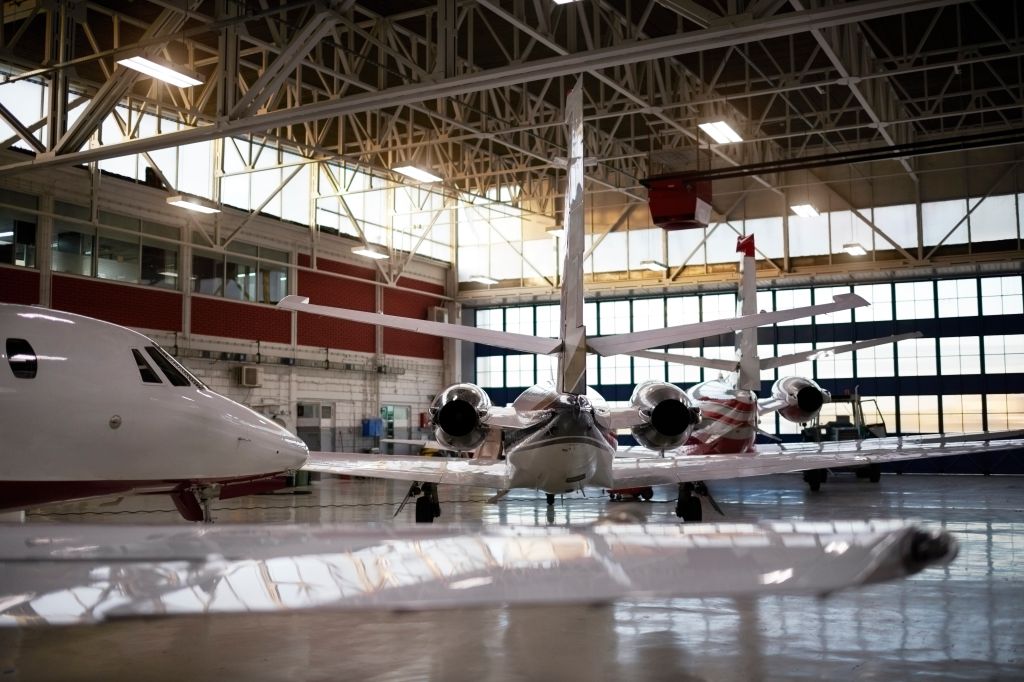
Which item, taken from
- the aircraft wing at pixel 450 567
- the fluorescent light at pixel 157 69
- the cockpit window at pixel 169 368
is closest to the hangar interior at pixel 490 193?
the fluorescent light at pixel 157 69

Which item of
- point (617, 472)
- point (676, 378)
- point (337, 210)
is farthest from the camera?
point (676, 378)

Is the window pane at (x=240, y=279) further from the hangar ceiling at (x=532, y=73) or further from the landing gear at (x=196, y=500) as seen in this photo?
the landing gear at (x=196, y=500)

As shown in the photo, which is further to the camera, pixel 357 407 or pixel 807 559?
pixel 357 407

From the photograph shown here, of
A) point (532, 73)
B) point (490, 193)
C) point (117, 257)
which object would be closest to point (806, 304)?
point (490, 193)

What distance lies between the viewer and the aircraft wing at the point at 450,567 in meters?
2.45

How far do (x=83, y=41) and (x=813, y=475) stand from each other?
79.7 feet

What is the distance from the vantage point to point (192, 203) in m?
24.2

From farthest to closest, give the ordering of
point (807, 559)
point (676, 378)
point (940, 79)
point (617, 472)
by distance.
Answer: point (676, 378) → point (940, 79) → point (617, 472) → point (807, 559)

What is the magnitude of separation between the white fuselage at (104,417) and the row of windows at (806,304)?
24.8m

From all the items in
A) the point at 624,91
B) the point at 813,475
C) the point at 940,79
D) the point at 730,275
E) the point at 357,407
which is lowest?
the point at 813,475

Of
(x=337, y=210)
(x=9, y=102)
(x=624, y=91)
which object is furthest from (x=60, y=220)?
(x=624, y=91)

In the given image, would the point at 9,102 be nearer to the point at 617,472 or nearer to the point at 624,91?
the point at 624,91

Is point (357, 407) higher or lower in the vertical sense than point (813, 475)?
higher

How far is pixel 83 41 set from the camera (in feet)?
80.4
